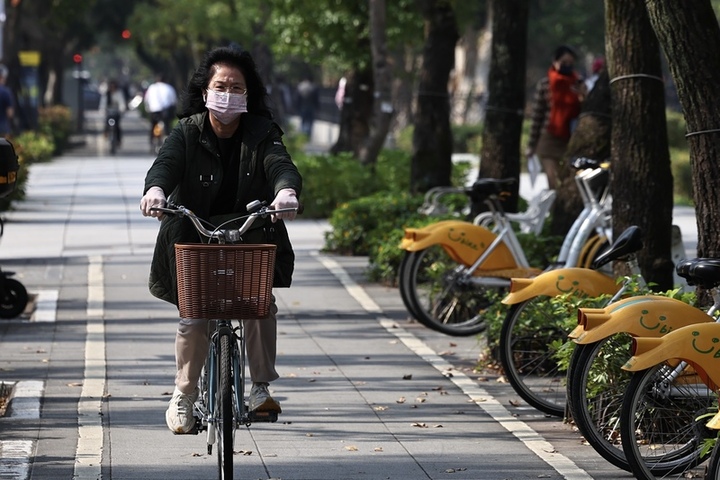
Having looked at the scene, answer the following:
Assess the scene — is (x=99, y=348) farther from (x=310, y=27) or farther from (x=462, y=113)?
(x=462, y=113)

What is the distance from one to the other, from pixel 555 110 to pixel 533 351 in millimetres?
7348

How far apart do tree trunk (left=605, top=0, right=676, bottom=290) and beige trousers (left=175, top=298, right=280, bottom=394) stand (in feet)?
12.3

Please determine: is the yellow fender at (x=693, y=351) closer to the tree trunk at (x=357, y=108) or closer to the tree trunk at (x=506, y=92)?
the tree trunk at (x=506, y=92)

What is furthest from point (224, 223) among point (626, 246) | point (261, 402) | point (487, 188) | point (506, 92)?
point (506, 92)

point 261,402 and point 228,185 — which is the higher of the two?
point 228,185

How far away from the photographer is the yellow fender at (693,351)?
19.0 feet

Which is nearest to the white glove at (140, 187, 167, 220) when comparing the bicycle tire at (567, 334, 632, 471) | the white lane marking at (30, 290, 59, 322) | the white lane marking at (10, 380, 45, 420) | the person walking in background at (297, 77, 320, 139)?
the bicycle tire at (567, 334, 632, 471)

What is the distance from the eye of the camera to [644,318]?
6.32 m

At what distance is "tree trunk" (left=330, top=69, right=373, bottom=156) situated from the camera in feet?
78.1

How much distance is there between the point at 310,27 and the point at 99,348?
45.0 feet

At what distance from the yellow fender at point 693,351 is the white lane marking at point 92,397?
7.87 feet

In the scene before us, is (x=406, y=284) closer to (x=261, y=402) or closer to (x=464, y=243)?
(x=464, y=243)

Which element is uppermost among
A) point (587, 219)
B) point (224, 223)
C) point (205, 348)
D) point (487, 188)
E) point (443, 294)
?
point (224, 223)

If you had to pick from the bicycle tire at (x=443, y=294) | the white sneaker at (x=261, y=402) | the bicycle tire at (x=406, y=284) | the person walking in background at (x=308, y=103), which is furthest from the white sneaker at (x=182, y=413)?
the person walking in background at (x=308, y=103)
